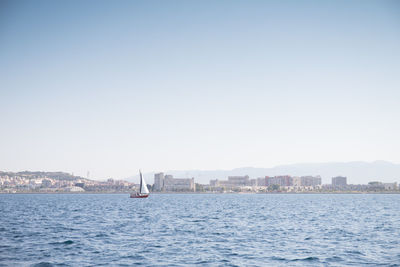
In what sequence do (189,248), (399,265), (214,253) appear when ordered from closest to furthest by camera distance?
(399,265)
(214,253)
(189,248)

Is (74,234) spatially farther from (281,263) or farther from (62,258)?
(281,263)

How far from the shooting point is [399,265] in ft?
85.5

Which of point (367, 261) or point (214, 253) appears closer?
point (367, 261)

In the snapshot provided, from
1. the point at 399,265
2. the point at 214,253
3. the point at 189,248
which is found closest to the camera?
the point at 399,265

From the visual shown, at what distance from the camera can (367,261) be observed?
2759cm

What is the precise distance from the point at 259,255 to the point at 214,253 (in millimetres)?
3537

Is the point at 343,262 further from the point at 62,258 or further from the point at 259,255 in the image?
the point at 62,258

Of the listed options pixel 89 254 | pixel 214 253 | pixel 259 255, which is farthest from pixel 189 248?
pixel 89 254

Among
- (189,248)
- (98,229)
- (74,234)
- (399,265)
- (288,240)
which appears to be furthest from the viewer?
(98,229)

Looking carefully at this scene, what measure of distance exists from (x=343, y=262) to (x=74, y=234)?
2742 cm

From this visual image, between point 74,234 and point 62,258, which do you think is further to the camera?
point 74,234

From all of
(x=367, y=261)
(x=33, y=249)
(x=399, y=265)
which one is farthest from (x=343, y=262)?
(x=33, y=249)

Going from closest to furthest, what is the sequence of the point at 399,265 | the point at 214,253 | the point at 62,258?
the point at 399,265, the point at 62,258, the point at 214,253

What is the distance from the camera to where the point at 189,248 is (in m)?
32.5
